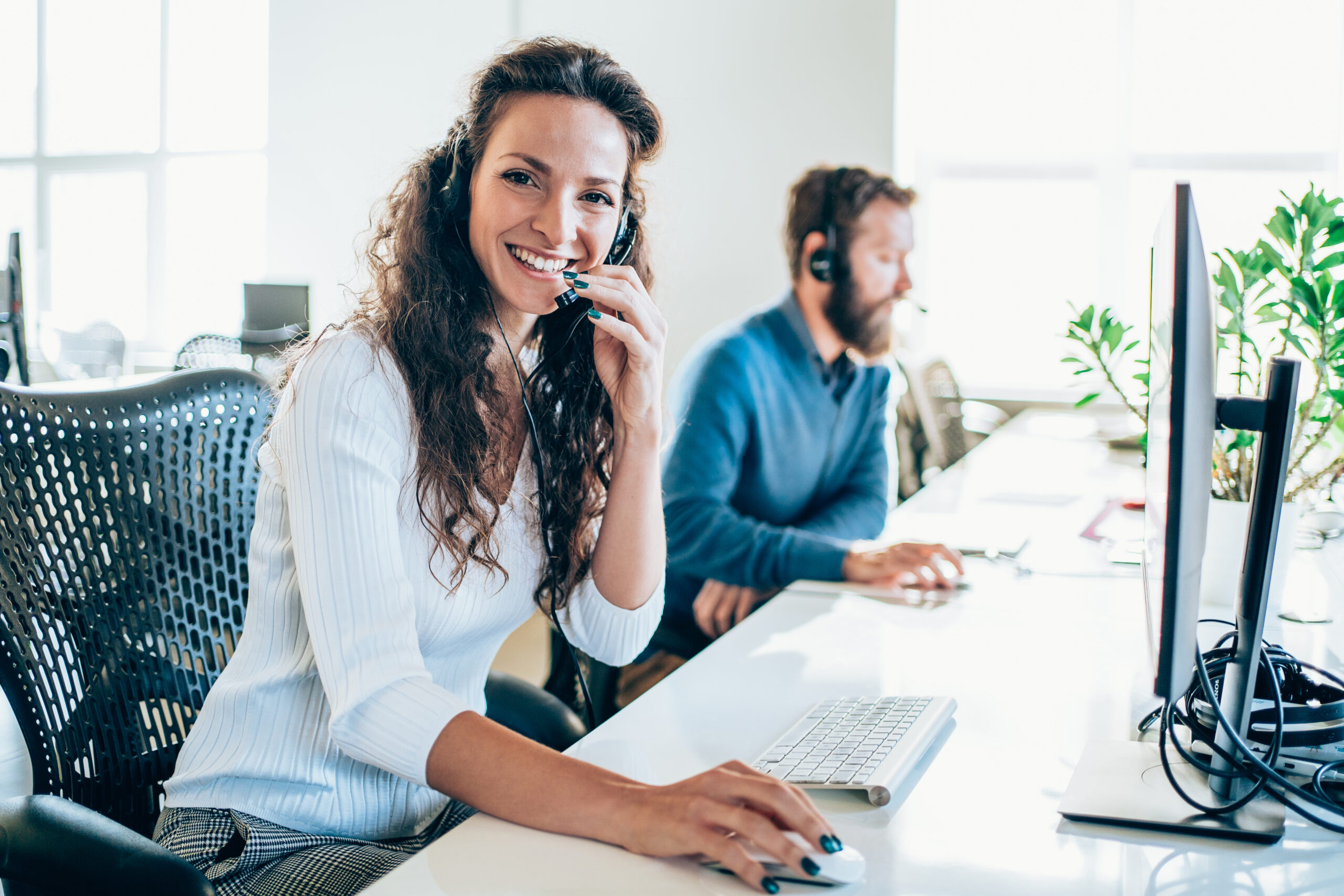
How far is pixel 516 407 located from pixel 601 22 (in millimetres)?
3830

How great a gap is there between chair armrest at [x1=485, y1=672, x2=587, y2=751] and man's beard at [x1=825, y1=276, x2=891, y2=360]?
118cm

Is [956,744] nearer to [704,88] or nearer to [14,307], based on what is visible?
[704,88]

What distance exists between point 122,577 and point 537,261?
0.53 m

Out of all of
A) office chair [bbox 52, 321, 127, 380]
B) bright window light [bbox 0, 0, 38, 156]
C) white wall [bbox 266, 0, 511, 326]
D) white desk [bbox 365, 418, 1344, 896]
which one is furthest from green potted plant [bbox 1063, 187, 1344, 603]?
bright window light [bbox 0, 0, 38, 156]

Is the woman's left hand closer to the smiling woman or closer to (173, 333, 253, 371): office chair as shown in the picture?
the smiling woman

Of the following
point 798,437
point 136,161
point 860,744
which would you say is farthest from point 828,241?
point 136,161

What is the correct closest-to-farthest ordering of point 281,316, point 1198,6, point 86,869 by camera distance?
point 86,869, point 281,316, point 1198,6

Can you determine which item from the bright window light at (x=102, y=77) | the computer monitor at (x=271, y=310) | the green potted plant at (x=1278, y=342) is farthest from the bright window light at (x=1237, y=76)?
the bright window light at (x=102, y=77)

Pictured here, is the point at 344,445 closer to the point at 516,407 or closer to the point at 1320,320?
the point at 516,407

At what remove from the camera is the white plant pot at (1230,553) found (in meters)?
1.39

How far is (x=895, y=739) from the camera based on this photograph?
3.21 feet

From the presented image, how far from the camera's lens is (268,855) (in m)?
0.97

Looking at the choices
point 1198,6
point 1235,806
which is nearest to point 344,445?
point 1235,806

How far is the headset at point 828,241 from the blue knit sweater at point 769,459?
8 centimetres
